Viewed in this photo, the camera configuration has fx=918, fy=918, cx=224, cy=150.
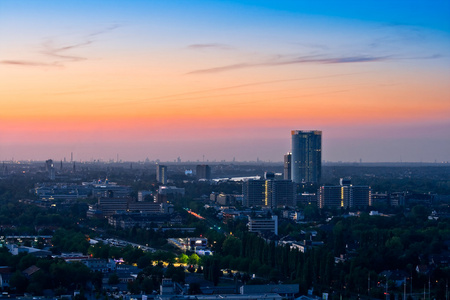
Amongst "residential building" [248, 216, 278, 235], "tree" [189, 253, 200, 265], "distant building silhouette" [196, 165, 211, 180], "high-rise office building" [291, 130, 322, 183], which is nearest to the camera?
"tree" [189, 253, 200, 265]

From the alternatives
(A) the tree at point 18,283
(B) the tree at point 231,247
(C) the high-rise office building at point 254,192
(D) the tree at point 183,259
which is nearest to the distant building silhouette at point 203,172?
(C) the high-rise office building at point 254,192

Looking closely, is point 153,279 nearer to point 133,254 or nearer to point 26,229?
point 133,254

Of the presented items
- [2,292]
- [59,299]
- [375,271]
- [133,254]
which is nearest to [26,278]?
[2,292]

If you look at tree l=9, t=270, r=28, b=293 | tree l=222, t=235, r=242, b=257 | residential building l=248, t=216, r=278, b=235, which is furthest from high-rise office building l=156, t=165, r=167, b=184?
tree l=9, t=270, r=28, b=293

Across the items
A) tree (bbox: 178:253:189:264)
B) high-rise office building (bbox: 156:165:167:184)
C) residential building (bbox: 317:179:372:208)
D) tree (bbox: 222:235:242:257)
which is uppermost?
high-rise office building (bbox: 156:165:167:184)

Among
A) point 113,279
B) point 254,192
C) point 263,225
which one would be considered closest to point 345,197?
point 254,192

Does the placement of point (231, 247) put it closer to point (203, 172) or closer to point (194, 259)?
point (194, 259)

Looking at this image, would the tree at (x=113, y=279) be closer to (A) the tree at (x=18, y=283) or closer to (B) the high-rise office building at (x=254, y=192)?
(A) the tree at (x=18, y=283)

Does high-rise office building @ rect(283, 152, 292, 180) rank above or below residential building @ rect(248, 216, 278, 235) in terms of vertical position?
above

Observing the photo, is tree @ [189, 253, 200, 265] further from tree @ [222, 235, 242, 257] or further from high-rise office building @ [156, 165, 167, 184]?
high-rise office building @ [156, 165, 167, 184]
